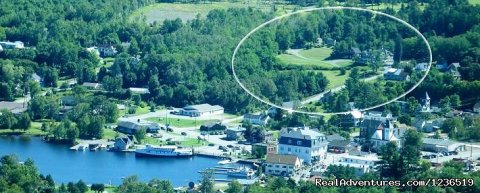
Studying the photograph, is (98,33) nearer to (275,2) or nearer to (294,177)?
(275,2)

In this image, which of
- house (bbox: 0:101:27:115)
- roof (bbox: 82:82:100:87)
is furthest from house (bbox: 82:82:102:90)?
house (bbox: 0:101:27:115)

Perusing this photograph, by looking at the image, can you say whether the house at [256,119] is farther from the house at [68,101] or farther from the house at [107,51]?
the house at [107,51]

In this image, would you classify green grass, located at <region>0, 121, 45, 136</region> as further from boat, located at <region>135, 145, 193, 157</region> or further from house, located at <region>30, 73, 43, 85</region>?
house, located at <region>30, 73, 43, 85</region>

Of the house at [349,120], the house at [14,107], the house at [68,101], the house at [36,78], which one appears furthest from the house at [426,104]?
the house at [36,78]

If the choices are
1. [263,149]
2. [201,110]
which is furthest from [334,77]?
[201,110]

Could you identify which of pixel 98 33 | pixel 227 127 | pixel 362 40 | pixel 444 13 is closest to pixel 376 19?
pixel 362 40

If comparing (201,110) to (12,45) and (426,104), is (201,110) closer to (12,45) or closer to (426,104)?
(426,104)

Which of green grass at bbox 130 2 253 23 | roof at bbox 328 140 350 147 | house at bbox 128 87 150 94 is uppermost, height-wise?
green grass at bbox 130 2 253 23
